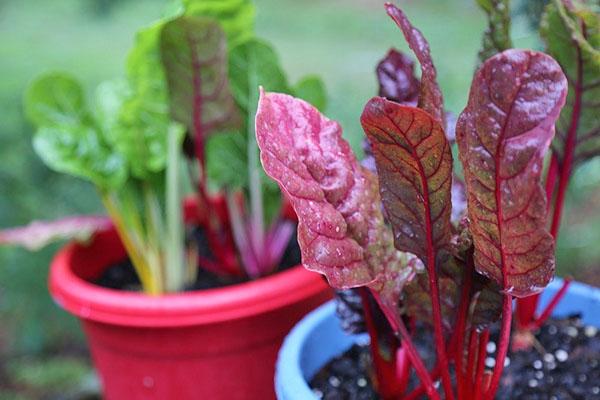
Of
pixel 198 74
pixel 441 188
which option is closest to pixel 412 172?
pixel 441 188

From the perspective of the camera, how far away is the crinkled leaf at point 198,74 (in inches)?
32.4

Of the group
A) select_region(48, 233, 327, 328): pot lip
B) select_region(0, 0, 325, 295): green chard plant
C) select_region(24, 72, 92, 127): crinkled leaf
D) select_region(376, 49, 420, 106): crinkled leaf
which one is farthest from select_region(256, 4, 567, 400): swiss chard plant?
select_region(24, 72, 92, 127): crinkled leaf

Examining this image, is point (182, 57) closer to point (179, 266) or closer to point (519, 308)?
point (179, 266)

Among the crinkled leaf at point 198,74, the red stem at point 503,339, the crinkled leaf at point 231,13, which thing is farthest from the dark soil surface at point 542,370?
the crinkled leaf at point 231,13

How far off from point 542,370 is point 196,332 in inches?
15.5

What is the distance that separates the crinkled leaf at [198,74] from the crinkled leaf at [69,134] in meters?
0.17

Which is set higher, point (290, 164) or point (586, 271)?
point (290, 164)

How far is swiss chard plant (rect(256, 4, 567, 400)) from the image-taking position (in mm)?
435

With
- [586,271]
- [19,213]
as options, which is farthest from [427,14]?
[19,213]

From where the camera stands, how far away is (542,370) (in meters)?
0.74

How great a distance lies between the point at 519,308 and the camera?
0.77 meters

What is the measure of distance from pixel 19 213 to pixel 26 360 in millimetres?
360

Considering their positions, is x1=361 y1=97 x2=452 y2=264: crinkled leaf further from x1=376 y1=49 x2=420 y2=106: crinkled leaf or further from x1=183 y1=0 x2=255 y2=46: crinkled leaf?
x1=183 y1=0 x2=255 y2=46: crinkled leaf

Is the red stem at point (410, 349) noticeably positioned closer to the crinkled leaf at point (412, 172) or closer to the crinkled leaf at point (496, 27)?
the crinkled leaf at point (412, 172)
